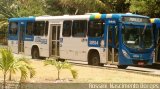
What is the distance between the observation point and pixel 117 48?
22312 millimetres

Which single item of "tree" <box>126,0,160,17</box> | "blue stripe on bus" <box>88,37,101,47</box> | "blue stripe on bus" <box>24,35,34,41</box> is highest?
"tree" <box>126,0,160,17</box>

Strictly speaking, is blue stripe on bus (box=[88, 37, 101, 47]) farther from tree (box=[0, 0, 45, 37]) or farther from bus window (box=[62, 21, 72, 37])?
tree (box=[0, 0, 45, 37])

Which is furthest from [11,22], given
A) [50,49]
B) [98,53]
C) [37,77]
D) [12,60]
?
[12,60]

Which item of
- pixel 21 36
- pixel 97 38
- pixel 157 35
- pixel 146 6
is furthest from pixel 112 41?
pixel 21 36

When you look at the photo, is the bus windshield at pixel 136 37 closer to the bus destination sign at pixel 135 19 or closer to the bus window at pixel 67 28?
the bus destination sign at pixel 135 19

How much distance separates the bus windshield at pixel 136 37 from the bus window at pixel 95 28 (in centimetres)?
148

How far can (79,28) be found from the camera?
25031 millimetres

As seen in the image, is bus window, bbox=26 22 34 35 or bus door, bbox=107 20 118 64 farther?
bus window, bbox=26 22 34 35

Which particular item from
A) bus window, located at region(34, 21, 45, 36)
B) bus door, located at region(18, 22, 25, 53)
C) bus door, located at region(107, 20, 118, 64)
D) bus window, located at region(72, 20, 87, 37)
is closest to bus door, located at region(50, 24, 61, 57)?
bus window, located at region(34, 21, 45, 36)

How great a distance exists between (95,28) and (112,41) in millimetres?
1587

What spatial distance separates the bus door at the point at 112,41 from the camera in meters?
22.4

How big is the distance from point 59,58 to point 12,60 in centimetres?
1322

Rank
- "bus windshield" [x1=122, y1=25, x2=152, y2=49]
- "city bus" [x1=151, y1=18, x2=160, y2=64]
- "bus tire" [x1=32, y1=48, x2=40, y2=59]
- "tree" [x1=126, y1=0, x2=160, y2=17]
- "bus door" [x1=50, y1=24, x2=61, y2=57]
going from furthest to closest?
"bus tire" [x1=32, y1=48, x2=40, y2=59]
"tree" [x1=126, y1=0, x2=160, y2=17]
"bus door" [x1=50, y1=24, x2=61, y2=57]
"city bus" [x1=151, y1=18, x2=160, y2=64]
"bus windshield" [x1=122, y1=25, x2=152, y2=49]

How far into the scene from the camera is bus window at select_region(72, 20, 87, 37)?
24.5 meters
